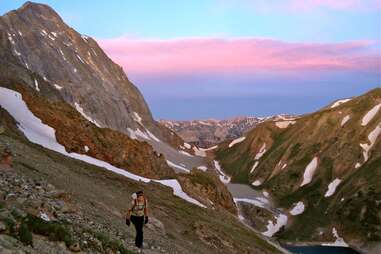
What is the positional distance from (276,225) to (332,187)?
28876 mm

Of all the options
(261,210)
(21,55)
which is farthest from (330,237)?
(21,55)

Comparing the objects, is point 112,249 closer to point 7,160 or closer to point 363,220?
point 7,160

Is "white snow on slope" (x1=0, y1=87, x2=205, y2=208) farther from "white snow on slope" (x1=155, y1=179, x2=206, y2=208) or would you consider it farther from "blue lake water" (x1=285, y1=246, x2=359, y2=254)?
"blue lake water" (x1=285, y1=246, x2=359, y2=254)

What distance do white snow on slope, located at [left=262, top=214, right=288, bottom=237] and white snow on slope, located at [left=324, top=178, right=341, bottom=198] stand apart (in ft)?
54.9

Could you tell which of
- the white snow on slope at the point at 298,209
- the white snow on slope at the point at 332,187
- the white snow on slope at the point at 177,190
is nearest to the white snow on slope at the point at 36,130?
the white snow on slope at the point at 177,190

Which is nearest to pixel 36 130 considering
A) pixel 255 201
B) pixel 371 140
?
→ pixel 255 201

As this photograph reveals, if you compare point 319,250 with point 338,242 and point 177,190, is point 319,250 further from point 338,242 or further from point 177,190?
point 177,190

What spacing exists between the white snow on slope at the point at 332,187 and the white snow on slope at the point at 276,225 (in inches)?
659

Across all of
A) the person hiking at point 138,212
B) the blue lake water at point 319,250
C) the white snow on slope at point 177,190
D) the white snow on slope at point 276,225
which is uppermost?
the person hiking at point 138,212

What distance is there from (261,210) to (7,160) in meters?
142

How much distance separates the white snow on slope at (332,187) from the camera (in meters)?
180

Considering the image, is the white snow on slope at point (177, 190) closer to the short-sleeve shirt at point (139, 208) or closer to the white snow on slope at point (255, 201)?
the short-sleeve shirt at point (139, 208)

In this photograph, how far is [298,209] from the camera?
179 m

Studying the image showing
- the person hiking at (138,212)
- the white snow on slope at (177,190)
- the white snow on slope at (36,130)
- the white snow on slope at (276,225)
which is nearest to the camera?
the person hiking at (138,212)
